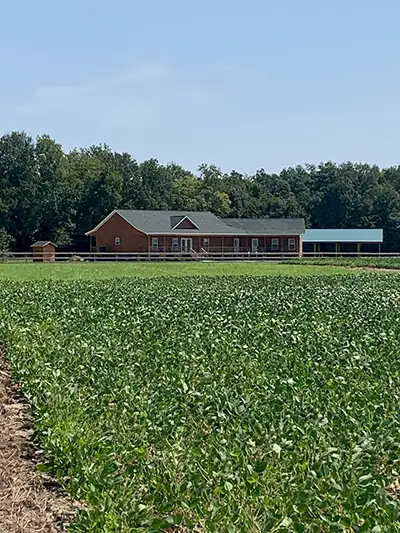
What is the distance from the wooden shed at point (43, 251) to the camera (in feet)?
210

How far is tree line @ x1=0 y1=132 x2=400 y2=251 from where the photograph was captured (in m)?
72.5

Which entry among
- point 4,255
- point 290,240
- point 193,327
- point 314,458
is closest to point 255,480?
point 314,458

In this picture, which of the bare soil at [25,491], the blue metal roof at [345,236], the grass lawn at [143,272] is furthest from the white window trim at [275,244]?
the bare soil at [25,491]

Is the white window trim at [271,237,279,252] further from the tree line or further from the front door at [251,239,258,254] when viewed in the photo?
the tree line

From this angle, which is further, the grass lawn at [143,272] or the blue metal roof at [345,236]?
the blue metal roof at [345,236]

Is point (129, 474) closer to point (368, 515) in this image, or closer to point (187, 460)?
point (187, 460)

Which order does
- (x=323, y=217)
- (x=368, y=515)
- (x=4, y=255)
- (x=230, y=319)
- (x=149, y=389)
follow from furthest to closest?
(x=323, y=217), (x=4, y=255), (x=230, y=319), (x=149, y=389), (x=368, y=515)

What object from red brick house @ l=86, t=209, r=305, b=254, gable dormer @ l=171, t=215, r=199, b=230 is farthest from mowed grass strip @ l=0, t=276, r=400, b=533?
gable dormer @ l=171, t=215, r=199, b=230

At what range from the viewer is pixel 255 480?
178 inches

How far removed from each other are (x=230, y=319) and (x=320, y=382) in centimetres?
636

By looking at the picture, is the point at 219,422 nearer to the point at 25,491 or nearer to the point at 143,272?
the point at 25,491

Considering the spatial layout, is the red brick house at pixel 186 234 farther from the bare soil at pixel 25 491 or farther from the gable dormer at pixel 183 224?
the bare soil at pixel 25 491

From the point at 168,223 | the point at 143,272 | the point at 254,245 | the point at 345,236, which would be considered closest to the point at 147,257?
the point at 168,223

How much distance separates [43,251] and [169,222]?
39.3ft
